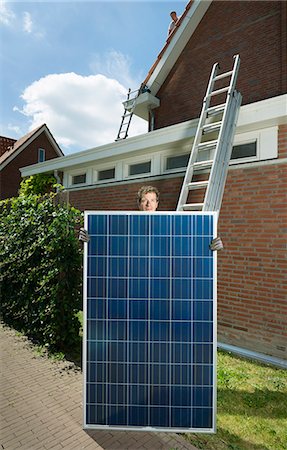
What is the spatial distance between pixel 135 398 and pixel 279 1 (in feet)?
26.8

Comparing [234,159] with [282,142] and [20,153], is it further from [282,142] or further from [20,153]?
[20,153]

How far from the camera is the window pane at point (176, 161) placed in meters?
5.53

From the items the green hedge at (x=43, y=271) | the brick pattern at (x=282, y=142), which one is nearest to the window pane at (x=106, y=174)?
the green hedge at (x=43, y=271)

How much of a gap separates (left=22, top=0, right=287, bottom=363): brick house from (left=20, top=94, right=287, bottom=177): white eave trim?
2cm

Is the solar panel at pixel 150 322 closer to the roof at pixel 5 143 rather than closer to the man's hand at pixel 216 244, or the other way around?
the man's hand at pixel 216 244

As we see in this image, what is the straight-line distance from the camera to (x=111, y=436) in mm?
2549

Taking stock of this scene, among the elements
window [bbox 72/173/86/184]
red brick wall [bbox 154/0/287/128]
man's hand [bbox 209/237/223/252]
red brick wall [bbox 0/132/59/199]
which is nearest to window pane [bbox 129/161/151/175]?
window [bbox 72/173/86/184]

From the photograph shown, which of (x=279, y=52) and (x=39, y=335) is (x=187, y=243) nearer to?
(x=39, y=335)

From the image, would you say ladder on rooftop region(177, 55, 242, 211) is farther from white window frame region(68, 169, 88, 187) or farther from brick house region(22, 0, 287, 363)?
white window frame region(68, 169, 88, 187)

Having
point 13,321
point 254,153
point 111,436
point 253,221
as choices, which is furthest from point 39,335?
point 254,153

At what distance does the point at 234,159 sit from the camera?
4762 mm

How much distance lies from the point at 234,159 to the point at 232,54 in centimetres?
394

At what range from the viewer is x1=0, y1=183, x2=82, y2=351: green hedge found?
4.24m

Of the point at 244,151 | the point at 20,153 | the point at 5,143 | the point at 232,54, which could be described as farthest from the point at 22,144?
the point at 244,151
